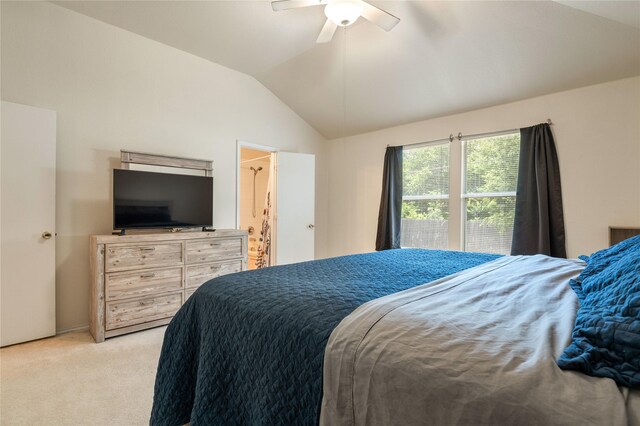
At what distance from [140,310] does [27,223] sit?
3.86ft

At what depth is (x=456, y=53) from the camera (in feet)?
10.3

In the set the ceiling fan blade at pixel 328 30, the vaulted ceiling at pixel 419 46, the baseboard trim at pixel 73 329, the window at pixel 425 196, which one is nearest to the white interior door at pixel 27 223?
the baseboard trim at pixel 73 329

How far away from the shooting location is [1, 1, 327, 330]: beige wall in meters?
2.77

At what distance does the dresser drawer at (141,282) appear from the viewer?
2.74 metres

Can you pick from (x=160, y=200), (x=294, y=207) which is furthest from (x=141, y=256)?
(x=294, y=207)

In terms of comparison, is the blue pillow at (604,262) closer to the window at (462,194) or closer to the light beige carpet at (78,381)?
the light beige carpet at (78,381)

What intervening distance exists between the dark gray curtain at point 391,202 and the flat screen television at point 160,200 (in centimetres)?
237

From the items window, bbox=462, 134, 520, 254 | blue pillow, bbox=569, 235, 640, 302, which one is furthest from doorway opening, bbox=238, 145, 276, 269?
blue pillow, bbox=569, 235, 640, 302

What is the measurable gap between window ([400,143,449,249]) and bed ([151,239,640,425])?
264cm

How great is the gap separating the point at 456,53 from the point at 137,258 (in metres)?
3.66

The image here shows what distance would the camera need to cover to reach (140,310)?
2.90 meters

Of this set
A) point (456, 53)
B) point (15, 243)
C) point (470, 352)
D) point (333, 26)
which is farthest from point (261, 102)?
point (470, 352)

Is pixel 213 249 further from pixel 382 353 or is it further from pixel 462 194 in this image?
pixel 462 194

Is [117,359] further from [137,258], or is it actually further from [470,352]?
[470,352]
